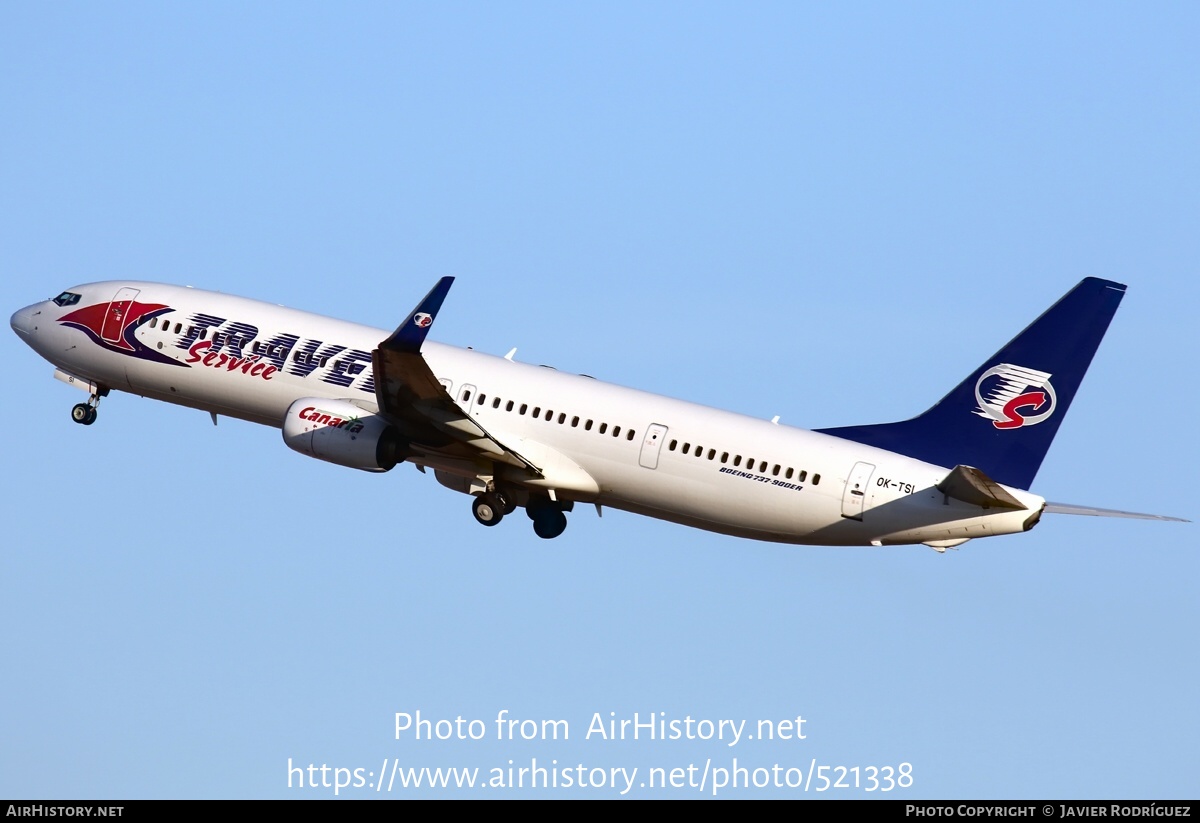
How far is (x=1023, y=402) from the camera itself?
4975 centimetres

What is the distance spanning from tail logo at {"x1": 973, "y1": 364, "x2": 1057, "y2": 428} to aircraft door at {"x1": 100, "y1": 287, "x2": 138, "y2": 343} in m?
23.9

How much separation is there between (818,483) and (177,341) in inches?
727

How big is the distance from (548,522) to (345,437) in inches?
248

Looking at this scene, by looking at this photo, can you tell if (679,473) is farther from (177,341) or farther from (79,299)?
(79,299)

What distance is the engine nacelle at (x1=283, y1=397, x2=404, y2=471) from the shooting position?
170ft

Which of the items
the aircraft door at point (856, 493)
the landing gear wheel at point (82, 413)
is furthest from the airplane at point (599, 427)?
the landing gear wheel at point (82, 413)

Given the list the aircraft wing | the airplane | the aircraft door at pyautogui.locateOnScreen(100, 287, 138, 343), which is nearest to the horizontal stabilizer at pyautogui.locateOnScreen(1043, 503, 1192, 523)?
the airplane

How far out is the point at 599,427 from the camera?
51.7 metres

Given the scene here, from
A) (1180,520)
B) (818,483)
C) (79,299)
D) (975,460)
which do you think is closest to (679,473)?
(818,483)

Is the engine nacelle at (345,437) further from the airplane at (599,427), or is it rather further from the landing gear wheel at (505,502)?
the landing gear wheel at (505,502)

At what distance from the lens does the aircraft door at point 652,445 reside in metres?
51.0

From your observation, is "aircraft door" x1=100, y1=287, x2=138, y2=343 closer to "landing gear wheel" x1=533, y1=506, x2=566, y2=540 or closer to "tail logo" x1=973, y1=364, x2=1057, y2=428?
"landing gear wheel" x1=533, y1=506, x2=566, y2=540
